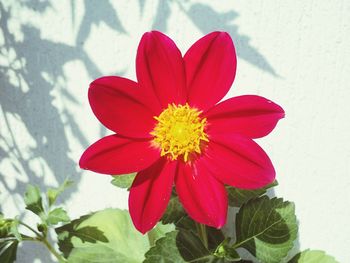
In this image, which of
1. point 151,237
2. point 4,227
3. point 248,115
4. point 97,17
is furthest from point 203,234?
point 97,17

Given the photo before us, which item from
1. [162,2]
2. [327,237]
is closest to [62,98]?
[162,2]

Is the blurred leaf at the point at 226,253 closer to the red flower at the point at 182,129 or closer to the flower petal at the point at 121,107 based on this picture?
the red flower at the point at 182,129

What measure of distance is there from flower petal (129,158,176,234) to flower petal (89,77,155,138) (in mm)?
68

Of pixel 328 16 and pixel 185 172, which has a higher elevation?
pixel 328 16

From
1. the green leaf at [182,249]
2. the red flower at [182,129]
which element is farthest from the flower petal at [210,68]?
the green leaf at [182,249]

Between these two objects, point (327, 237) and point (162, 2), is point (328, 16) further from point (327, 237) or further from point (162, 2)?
point (327, 237)

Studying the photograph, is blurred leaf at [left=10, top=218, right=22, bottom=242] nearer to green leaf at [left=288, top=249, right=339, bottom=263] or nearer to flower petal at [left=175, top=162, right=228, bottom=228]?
A: flower petal at [left=175, top=162, right=228, bottom=228]

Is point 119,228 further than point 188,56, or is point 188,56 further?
point 119,228

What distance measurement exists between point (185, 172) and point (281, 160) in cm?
30

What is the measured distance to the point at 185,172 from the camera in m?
0.79

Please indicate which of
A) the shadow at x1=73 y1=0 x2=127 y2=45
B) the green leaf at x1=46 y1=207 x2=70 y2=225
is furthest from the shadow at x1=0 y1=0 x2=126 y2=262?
the green leaf at x1=46 y1=207 x2=70 y2=225

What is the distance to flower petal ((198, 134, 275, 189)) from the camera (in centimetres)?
73

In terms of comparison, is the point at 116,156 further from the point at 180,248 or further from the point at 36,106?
the point at 36,106

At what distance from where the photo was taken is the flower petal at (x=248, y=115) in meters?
0.73
